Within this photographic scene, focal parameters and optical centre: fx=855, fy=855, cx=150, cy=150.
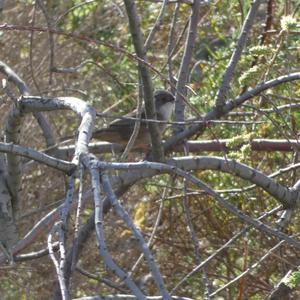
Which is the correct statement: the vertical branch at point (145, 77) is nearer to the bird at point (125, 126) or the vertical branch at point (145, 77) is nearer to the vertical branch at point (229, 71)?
the vertical branch at point (229, 71)

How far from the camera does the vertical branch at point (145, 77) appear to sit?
337 cm

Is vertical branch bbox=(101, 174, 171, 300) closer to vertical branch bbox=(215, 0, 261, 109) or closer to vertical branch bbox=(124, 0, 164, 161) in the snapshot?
vertical branch bbox=(124, 0, 164, 161)

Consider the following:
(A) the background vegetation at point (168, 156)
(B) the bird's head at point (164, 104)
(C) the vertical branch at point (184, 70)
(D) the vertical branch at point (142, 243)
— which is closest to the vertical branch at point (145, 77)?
(C) the vertical branch at point (184, 70)

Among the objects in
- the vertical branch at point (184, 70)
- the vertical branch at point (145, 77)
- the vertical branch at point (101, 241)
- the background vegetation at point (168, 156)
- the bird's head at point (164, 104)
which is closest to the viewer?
the vertical branch at point (101, 241)

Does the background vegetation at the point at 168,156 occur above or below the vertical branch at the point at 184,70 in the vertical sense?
below

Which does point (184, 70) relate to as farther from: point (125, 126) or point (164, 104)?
point (125, 126)

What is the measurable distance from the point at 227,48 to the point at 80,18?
2.17 m

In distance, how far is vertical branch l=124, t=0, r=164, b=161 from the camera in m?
3.37

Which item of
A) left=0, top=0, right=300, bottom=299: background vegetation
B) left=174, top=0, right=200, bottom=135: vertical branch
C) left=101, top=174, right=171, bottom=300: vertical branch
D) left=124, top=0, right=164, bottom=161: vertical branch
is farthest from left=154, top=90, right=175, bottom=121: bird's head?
left=101, top=174, right=171, bottom=300: vertical branch

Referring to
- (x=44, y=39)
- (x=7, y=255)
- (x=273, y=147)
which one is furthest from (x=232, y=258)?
(x=7, y=255)

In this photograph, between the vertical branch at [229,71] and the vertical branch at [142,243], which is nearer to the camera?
the vertical branch at [142,243]

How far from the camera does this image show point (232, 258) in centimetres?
595

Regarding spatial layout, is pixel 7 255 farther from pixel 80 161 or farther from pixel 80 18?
pixel 80 18

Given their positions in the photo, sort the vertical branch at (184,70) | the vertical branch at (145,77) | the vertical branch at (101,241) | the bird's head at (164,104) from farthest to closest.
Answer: the bird's head at (164,104)
the vertical branch at (184,70)
the vertical branch at (145,77)
the vertical branch at (101,241)
